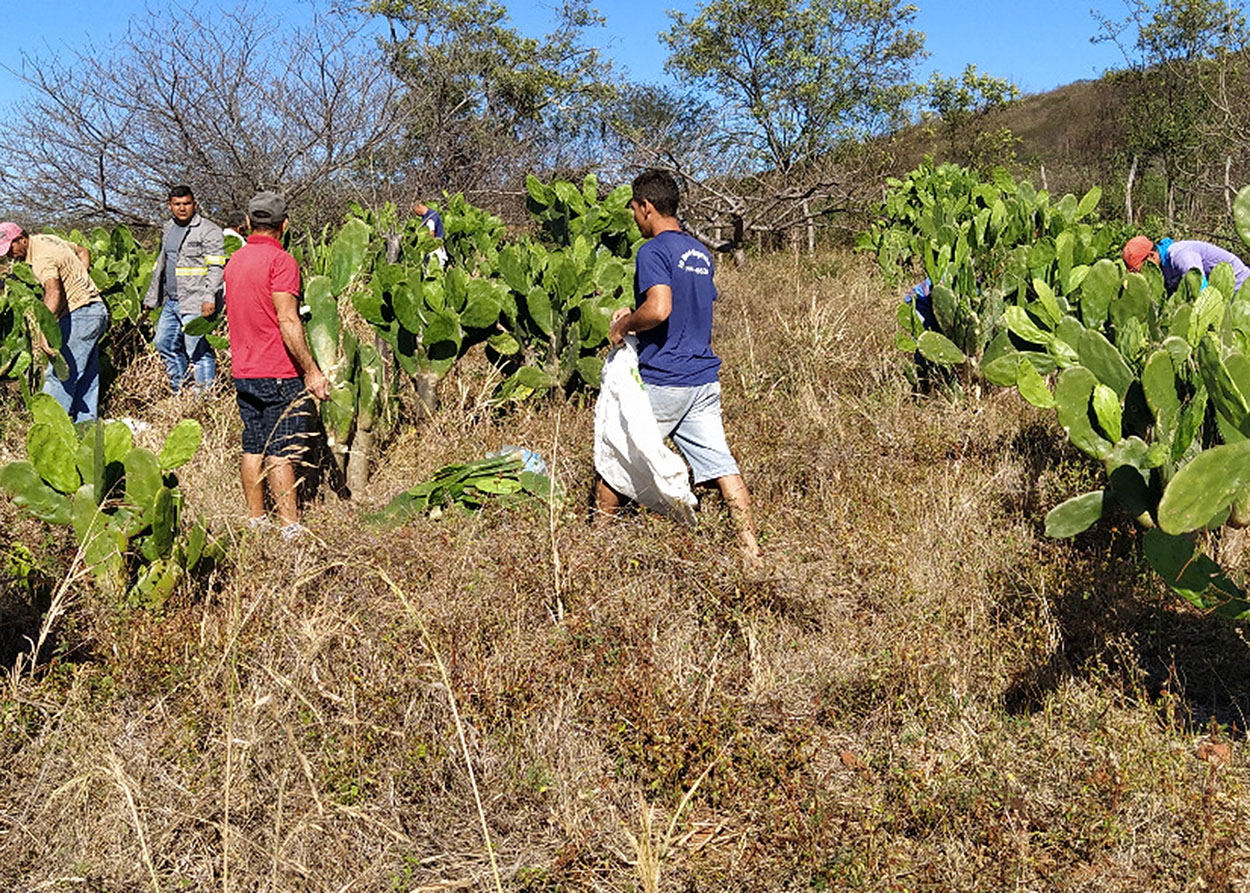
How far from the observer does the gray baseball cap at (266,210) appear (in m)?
4.12

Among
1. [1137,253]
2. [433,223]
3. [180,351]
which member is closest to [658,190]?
[1137,253]

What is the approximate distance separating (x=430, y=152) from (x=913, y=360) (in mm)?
10276

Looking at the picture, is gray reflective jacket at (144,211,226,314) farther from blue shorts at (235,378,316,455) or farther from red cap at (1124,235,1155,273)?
red cap at (1124,235,1155,273)

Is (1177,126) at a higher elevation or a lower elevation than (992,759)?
higher

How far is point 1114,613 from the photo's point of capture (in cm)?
319

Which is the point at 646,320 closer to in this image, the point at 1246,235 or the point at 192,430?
the point at 192,430

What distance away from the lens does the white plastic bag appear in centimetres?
360

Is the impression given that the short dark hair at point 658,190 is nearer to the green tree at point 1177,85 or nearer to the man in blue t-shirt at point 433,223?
the man in blue t-shirt at point 433,223

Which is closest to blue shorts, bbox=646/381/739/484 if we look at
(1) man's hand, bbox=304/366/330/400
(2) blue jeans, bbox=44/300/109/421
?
(1) man's hand, bbox=304/366/330/400

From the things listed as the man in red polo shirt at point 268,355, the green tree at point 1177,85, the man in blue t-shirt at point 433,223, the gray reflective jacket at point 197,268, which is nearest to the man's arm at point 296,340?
the man in red polo shirt at point 268,355

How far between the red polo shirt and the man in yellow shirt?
2.01 meters

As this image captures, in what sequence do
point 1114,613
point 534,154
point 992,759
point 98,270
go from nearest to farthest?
point 992,759 → point 1114,613 → point 98,270 → point 534,154

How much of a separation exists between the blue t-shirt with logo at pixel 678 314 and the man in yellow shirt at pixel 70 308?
141 inches

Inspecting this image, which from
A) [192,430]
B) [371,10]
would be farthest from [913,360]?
[371,10]
